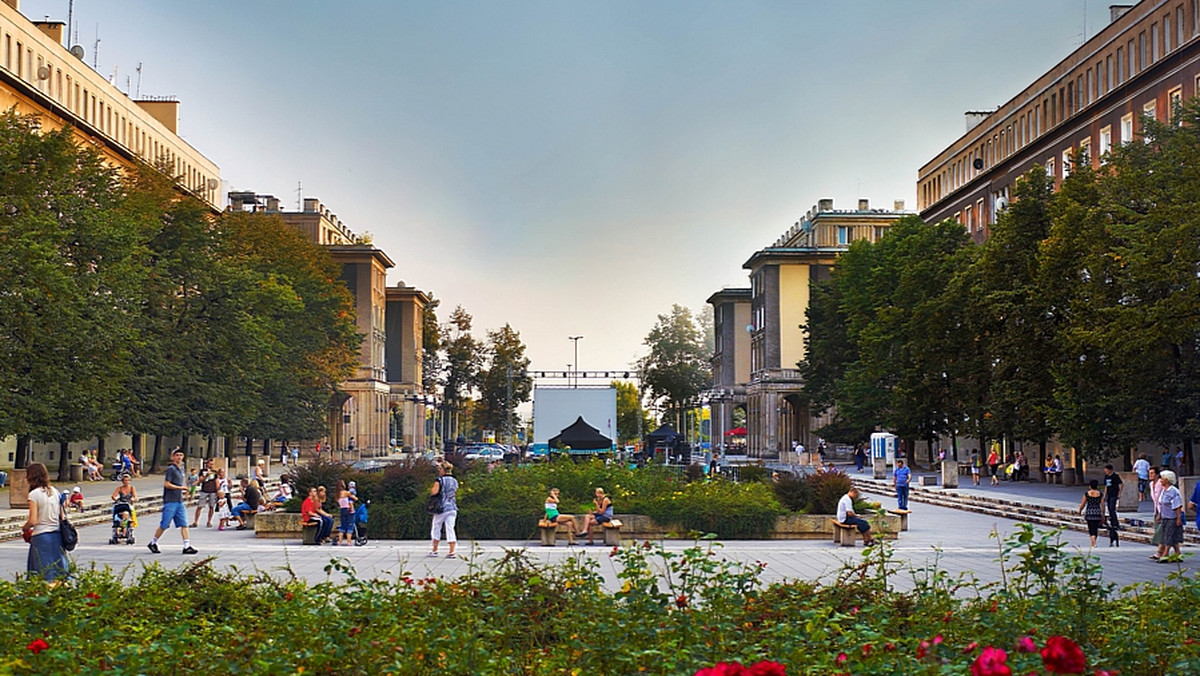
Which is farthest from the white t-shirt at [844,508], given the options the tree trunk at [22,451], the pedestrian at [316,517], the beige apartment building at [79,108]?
the beige apartment building at [79,108]

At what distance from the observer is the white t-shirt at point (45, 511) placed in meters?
15.8

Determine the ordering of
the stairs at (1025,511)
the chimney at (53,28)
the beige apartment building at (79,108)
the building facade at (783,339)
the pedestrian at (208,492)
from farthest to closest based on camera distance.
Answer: the building facade at (783,339) < the chimney at (53,28) < the beige apartment building at (79,108) < the pedestrian at (208,492) < the stairs at (1025,511)

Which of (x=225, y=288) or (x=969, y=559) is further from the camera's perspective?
(x=225, y=288)

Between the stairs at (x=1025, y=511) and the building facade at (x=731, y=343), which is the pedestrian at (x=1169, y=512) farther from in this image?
the building facade at (x=731, y=343)

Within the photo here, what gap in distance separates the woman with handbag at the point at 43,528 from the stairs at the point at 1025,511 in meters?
17.5

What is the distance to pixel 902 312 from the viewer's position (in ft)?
214

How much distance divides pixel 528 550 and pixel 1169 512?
446 inches

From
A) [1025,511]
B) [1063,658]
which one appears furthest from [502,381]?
[1063,658]

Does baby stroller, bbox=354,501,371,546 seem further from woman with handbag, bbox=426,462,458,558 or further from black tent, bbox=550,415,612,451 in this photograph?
black tent, bbox=550,415,612,451

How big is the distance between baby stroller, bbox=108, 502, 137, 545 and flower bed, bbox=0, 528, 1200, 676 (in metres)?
15.2

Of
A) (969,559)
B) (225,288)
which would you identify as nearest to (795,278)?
(225,288)

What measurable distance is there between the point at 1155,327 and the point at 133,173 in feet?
151

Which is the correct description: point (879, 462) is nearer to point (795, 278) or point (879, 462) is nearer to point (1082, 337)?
point (1082, 337)

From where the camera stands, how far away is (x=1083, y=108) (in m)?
61.5
